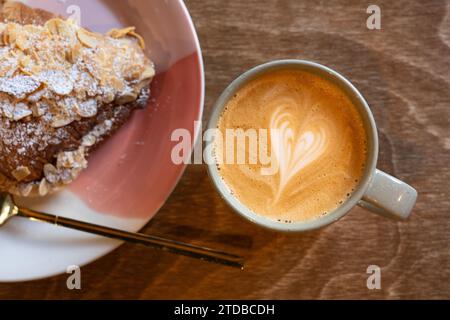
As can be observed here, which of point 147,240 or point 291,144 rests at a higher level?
point 291,144

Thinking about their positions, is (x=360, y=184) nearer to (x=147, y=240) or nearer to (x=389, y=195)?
(x=389, y=195)

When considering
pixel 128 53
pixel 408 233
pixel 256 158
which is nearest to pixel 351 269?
pixel 408 233

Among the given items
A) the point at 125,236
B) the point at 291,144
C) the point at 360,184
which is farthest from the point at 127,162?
the point at 360,184

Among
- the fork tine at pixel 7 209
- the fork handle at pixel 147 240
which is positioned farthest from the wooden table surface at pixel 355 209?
the fork tine at pixel 7 209

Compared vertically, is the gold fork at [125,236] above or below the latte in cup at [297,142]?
below

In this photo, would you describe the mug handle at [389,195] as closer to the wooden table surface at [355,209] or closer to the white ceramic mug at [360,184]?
the white ceramic mug at [360,184]

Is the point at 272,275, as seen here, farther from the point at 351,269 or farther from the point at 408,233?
the point at 408,233
